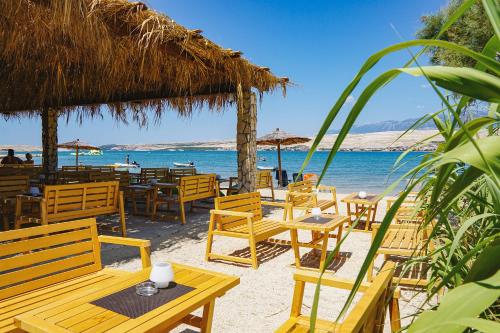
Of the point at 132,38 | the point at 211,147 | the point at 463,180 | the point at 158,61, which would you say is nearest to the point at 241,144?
the point at 158,61

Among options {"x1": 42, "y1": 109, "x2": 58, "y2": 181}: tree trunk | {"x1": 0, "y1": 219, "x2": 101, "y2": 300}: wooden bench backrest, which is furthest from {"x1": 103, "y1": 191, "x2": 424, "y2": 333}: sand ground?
{"x1": 42, "y1": 109, "x2": 58, "y2": 181}: tree trunk

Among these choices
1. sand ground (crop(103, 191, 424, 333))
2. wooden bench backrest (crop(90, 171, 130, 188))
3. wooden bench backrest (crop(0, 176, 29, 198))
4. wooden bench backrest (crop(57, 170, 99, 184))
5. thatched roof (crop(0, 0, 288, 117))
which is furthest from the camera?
wooden bench backrest (crop(57, 170, 99, 184))

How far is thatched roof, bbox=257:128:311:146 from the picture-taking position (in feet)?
34.6

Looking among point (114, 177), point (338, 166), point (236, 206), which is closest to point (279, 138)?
point (114, 177)

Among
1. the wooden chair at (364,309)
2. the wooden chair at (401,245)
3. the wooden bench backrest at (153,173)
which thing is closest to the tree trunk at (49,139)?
the wooden bench backrest at (153,173)

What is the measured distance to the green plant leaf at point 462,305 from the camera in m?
0.42

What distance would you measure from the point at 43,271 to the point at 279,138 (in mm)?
8691

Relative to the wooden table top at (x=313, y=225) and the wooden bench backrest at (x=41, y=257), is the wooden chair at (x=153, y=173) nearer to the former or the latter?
the wooden table top at (x=313, y=225)

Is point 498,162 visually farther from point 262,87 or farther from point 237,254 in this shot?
point 262,87

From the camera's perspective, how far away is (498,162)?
0.46 m

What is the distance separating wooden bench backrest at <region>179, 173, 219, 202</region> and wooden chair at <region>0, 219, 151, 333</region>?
3391 mm

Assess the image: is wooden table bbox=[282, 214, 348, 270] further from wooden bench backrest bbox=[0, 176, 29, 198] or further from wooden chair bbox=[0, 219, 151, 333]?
wooden bench backrest bbox=[0, 176, 29, 198]

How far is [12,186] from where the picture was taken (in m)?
5.57

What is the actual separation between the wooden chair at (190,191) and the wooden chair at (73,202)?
46.4 inches
